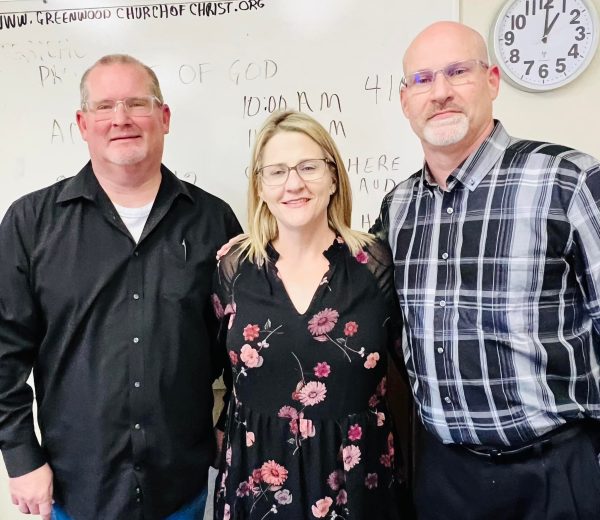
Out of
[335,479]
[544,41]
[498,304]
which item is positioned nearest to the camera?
[498,304]

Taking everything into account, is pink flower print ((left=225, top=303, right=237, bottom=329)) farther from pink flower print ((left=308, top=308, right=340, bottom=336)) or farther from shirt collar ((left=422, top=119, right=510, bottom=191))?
shirt collar ((left=422, top=119, right=510, bottom=191))

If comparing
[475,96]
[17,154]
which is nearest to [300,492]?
[475,96]

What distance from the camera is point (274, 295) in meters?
1.21

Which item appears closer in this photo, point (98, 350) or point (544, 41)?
point (98, 350)

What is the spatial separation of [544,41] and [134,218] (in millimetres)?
1327

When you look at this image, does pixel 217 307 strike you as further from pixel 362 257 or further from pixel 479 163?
pixel 479 163

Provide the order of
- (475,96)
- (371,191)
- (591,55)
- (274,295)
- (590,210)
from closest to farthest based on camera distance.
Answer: (590,210) < (475,96) < (274,295) < (591,55) < (371,191)

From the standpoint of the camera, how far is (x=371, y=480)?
3.85ft

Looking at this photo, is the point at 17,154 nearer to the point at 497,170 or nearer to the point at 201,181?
the point at 201,181

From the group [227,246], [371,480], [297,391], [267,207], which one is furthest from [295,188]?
[371,480]

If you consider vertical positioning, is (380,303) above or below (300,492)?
above

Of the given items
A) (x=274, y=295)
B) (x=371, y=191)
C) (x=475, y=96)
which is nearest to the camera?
(x=475, y=96)

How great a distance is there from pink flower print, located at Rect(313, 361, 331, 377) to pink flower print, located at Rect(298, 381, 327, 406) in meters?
0.02

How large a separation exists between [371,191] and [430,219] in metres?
0.58
